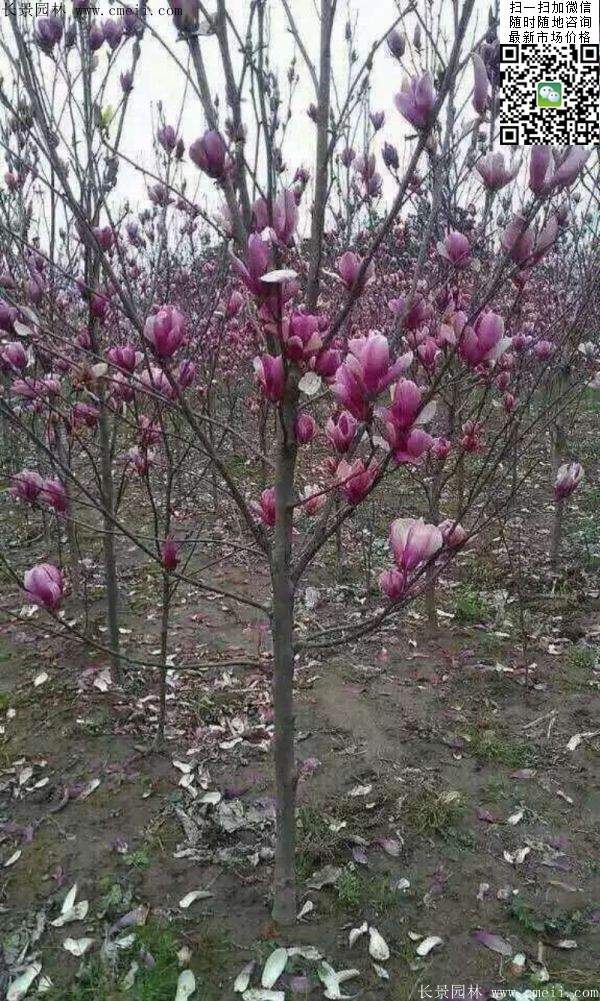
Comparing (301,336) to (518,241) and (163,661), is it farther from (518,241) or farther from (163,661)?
(163,661)

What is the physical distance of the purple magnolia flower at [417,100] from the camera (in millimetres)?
1303

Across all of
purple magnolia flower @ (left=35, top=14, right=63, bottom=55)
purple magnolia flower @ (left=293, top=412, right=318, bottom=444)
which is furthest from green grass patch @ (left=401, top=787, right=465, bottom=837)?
purple magnolia flower @ (left=35, top=14, right=63, bottom=55)

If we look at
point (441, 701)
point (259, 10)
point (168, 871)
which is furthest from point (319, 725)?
point (259, 10)

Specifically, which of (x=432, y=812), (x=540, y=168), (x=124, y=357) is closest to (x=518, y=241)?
(x=540, y=168)

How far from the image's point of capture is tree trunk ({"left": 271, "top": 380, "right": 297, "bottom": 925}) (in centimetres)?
166

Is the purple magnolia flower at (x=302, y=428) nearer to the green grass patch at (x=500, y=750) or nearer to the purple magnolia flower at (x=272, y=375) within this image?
the purple magnolia flower at (x=272, y=375)

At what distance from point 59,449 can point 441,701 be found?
2.28 meters

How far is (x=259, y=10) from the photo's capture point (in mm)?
1552

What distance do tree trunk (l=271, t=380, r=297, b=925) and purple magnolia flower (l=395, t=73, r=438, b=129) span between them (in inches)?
22.5

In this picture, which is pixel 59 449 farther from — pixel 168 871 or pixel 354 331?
pixel 354 331

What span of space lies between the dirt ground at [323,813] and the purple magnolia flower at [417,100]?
1454mm

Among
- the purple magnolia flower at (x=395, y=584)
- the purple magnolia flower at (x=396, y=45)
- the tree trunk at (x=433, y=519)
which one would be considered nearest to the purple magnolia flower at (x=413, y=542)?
the purple magnolia flower at (x=395, y=584)

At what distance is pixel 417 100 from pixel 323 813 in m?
2.31

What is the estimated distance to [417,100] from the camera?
131cm
